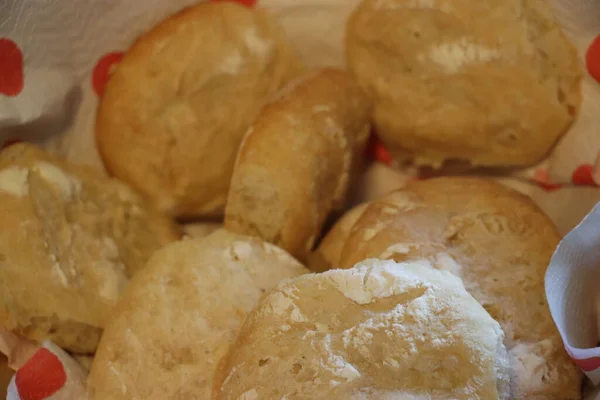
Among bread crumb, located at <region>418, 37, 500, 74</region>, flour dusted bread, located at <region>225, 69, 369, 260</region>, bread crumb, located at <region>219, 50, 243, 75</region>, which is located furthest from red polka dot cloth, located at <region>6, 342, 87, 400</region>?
bread crumb, located at <region>418, 37, 500, 74</region>

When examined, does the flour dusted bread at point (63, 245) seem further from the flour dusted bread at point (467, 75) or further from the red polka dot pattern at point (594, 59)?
the red polka dot pattern at point (594, 59)

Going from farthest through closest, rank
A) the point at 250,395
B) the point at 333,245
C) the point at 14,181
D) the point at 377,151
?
the point at 377,151 < the point at 333,245 < the point at 14,181 < the point at 250,395

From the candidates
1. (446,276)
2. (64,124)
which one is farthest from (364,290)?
(64,124)

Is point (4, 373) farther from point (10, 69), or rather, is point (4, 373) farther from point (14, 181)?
point (10, 69)

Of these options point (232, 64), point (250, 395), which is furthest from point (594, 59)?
point (250, 395)

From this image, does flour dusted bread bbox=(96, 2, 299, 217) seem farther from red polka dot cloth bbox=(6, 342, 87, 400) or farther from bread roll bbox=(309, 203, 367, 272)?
red polka dot cloth bbox=(6, 342, 87, 400)

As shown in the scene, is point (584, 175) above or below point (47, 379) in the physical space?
above

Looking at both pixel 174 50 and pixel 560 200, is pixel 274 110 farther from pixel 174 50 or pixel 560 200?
pixel 560 200
